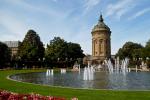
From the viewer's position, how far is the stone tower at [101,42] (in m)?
101

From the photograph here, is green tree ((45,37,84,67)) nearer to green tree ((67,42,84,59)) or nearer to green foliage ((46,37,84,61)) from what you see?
green foliage ((46,37,84,61))

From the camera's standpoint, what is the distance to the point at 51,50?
8300cm

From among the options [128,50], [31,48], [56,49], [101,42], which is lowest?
[31,48]

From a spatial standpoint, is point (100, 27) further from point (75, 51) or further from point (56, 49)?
point (56, 49)

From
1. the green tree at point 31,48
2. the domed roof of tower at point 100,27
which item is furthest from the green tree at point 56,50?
the domed roof of tower at point 100,27

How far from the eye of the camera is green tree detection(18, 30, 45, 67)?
73750 millimetres

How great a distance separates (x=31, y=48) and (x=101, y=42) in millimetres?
34090

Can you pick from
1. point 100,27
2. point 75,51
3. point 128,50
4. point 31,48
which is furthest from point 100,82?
point 128,50

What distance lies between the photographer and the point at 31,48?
7369 centimetres

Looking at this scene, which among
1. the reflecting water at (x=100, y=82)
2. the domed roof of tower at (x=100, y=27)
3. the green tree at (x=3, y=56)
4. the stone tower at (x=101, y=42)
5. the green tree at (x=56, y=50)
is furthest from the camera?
the domed roof of tower at (x=100, y=27)

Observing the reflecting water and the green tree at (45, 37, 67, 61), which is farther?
the green tree at (45, 37, 67, 61)

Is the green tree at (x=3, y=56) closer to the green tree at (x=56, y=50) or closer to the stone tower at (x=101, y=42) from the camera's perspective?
the green tree at (x=56, y=50)

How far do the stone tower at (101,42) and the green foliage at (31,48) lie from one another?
1124 inches

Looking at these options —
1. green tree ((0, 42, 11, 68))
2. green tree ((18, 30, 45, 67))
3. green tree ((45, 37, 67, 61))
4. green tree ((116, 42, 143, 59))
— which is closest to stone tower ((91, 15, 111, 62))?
green tree ((116, 42, 143, 59))
